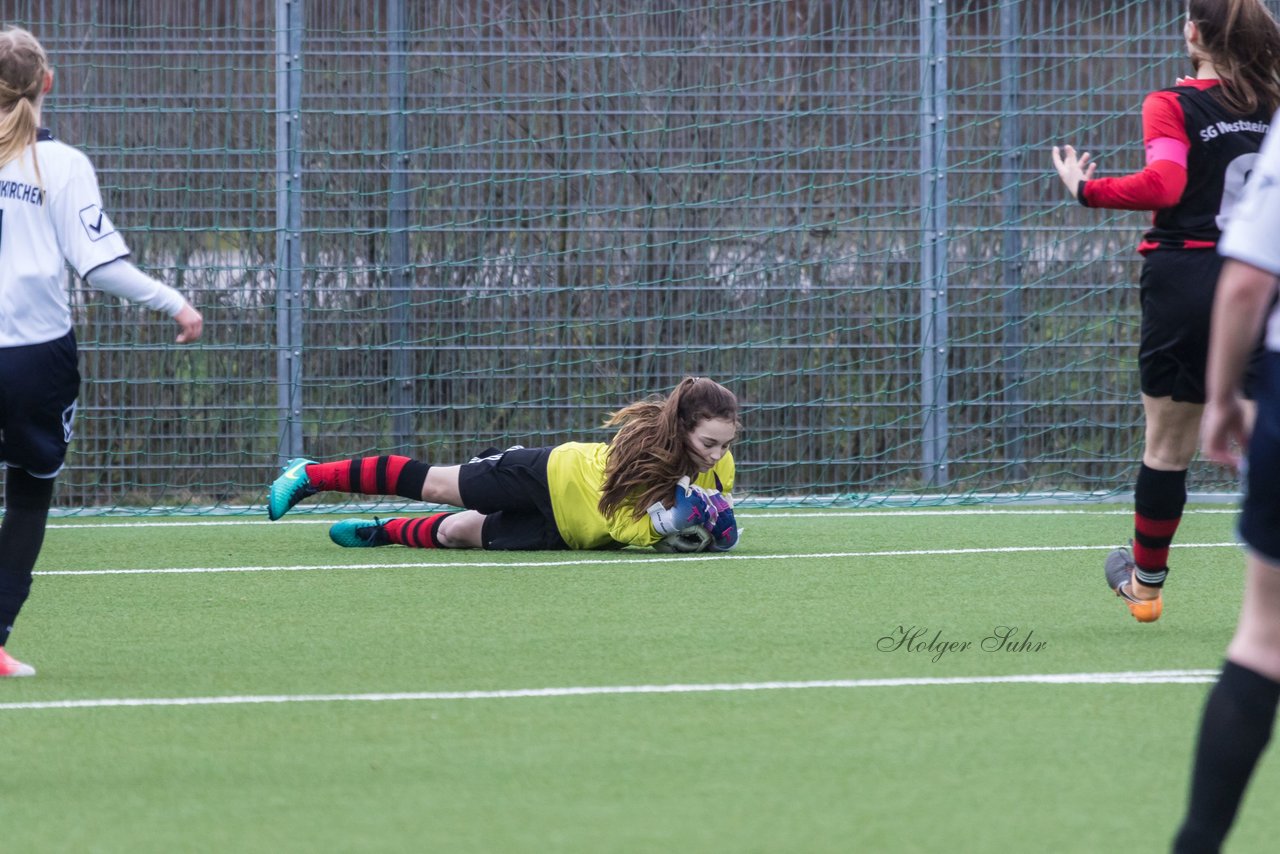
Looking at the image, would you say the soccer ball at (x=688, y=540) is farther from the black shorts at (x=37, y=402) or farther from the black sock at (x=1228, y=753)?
the black sock at (x=1228, y=753)

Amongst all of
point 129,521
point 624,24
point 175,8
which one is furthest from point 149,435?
point 624,24

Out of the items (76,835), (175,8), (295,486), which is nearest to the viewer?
(76,835)

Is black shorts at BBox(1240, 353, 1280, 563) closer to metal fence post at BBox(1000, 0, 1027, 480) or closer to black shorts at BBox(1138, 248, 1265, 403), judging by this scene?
black shorts at BBox(1138, 248, 1265, 403)

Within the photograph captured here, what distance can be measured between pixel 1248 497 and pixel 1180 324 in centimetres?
231

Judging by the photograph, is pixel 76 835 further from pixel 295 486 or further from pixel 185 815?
pixel 295 486

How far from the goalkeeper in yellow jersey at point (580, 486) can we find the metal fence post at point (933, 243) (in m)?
2.64

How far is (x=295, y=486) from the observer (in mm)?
6828

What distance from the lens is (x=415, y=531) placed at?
6906 mm

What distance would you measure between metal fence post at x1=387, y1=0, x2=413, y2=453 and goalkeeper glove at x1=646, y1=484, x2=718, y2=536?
2.89 meters

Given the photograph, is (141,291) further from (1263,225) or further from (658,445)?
(1263,225)

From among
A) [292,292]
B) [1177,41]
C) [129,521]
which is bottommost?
[129,521]

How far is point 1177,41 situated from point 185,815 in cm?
756

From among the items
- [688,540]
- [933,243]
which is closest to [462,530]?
[688,540]

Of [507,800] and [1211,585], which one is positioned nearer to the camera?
[507,800]
